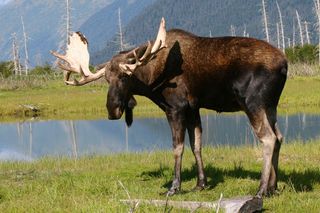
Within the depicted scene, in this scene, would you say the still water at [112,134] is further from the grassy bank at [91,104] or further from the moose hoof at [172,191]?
the moose hoof at [172,191]

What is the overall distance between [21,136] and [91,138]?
3718 millimetres

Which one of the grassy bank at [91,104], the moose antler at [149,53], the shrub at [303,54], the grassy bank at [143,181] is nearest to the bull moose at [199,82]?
the moose antler at [149,53]

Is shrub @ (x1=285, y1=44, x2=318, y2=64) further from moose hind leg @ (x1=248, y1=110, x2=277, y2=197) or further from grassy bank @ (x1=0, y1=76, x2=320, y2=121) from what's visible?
moose hind leg @ (x1=248, y1=110, x2=277, y2=197)

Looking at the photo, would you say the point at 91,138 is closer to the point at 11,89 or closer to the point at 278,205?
the point at 278,205

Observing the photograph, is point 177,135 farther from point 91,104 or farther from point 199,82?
point 91,104

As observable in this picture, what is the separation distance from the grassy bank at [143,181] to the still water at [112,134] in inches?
268

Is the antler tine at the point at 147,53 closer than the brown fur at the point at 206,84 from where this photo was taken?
No

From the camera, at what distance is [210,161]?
13.1 meters

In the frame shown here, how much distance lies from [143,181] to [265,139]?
3091 mm

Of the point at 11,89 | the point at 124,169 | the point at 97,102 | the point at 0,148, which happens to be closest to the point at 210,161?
the point at 124,169

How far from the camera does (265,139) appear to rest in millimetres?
8672

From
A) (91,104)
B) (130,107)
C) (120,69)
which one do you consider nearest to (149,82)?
(120,69)

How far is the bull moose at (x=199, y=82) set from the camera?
8.70 m

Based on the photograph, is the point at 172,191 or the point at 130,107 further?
the point at 130,107
